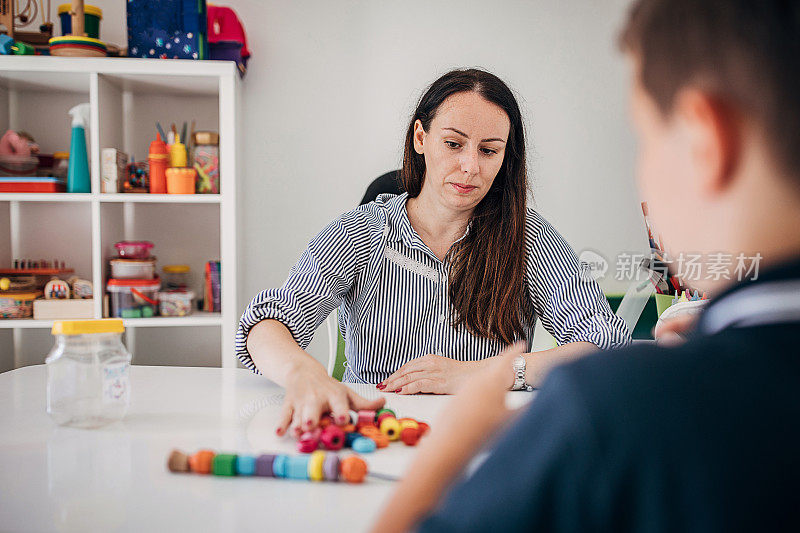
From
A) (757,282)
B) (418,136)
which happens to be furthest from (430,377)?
(757,282)

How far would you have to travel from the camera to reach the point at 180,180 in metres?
2.47

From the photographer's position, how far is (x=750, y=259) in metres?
0.37

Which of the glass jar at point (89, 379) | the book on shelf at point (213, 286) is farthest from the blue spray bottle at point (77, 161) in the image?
the glass jar at point (89, 379)

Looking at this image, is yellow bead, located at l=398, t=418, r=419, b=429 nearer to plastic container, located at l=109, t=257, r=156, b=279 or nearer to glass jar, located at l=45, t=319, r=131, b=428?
glass jar, located at l=45, t=319, r=131, b=428

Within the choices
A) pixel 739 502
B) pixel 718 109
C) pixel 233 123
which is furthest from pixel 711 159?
pixel 233 123

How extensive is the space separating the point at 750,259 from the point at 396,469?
1.70 ft

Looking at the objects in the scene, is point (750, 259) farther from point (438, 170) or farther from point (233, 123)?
point (233, 123)

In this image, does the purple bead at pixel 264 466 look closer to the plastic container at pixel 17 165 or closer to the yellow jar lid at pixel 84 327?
the yellow jar lid at pixel 84 327

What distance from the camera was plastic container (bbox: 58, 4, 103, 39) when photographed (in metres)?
2.43

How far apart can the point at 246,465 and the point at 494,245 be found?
89 centimetres

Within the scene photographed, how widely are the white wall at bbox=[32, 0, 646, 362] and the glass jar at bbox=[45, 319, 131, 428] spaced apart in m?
1.90

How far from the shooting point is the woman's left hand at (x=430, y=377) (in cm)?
117

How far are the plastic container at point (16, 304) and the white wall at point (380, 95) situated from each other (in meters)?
0.82

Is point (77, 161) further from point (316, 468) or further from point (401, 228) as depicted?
point (316, 468)
